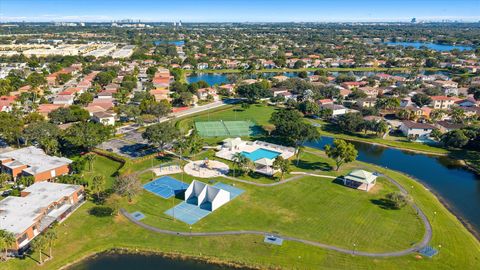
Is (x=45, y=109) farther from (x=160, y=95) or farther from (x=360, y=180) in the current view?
(x=360, y=180)

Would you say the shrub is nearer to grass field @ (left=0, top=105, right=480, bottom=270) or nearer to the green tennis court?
grass field @ (left=0, top=105, right=480, bottom=270)

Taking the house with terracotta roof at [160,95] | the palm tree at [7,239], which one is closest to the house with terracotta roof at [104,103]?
the house with terracotta roof at [160,95]

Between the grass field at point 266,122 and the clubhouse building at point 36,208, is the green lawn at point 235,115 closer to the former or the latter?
the grass field at point 266,122

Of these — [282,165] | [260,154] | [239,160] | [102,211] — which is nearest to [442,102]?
[260,154]

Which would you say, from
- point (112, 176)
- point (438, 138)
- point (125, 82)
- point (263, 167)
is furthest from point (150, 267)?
point (125, 82)

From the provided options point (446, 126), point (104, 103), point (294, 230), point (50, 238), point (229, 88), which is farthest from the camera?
point (229, 88)

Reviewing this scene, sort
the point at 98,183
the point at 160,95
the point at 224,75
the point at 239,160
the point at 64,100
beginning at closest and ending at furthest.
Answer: the point at 98,183, the point at 239,160, the point at 64,100, the point at 160,95, the point at 224,75

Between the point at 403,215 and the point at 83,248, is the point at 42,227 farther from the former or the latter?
the point at 403,215
